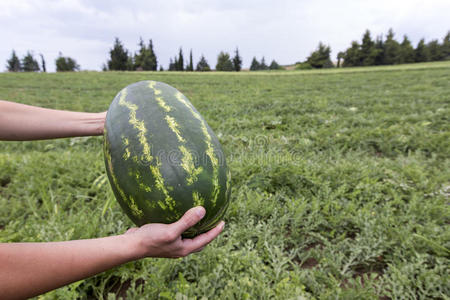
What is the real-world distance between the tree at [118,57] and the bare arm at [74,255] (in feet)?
196

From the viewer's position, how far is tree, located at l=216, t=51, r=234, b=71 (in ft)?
206

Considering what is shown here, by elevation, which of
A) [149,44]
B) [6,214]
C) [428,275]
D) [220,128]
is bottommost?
[428,275]

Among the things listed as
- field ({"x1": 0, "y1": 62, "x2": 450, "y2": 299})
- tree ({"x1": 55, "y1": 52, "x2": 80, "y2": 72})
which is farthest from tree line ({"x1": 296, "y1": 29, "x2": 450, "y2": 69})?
tree ({"x1": 55, "y1": 52, "x2": 80, "y2": 72})

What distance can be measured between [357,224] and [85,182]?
3.07 m

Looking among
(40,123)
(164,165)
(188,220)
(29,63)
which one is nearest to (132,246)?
(188,220)

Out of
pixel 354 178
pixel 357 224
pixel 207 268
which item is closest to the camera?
pixel 207 268

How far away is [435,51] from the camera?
4822 cm

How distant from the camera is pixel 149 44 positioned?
62.5m

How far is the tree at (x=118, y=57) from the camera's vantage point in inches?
2077

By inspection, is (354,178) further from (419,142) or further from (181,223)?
(181,223)

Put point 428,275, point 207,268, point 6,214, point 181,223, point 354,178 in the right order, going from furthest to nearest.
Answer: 1. point 354,178
2. point 6,214
3. point 207,268
4. point 428,275
5. point 181,223

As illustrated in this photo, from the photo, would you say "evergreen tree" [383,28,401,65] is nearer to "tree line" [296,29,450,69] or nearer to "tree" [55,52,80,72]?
"tree line" [296,29,450,69]

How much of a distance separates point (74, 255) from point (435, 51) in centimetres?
6567

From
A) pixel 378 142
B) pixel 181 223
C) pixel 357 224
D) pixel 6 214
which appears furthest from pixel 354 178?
pixel 6 214
